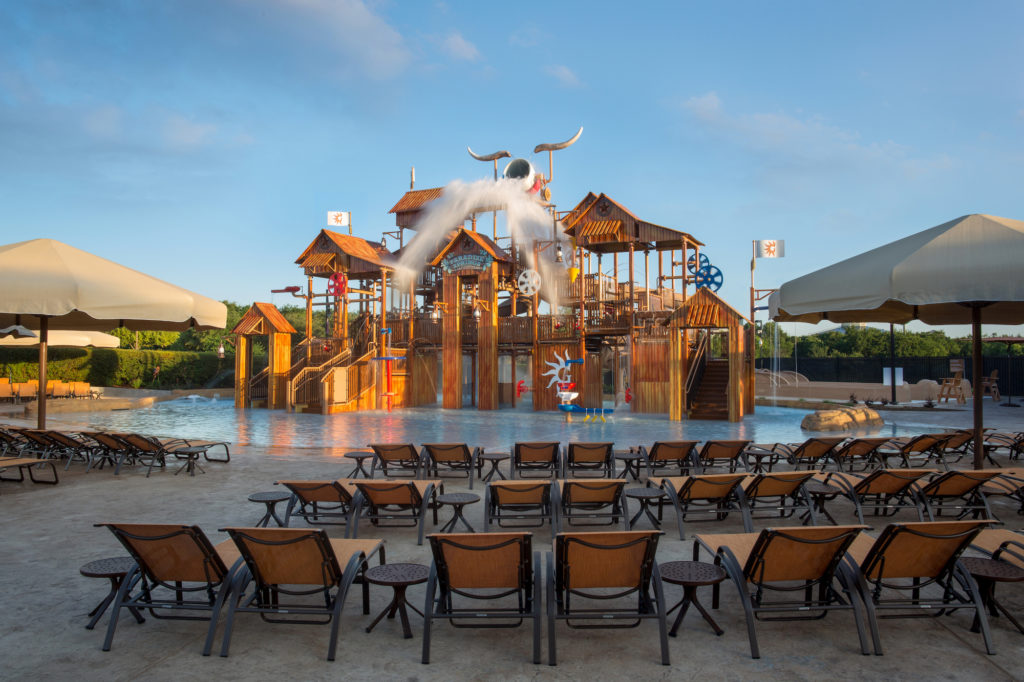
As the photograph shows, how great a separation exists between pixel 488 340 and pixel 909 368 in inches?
994

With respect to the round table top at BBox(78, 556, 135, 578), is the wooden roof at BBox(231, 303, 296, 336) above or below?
above

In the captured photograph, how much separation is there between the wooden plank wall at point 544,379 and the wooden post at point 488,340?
161 centimetres

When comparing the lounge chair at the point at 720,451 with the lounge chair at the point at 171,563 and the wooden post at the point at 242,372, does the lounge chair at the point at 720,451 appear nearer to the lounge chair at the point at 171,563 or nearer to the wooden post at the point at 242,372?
the lounge chair at the point at 171,563

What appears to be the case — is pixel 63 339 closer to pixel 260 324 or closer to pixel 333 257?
pixel 260 324

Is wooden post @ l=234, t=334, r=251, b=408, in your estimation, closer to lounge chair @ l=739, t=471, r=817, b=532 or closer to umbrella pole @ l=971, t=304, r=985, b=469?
lounge chair @ l=739, t=471, r=817, b=532

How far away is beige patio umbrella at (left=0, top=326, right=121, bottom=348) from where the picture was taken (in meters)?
18.4

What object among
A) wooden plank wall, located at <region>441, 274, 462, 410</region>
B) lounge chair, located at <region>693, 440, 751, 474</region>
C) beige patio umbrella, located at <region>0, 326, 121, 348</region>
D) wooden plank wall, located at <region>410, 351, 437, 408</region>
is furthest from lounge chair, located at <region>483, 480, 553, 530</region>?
wooden plank wall, located at <region>410, 351, 437, 408</region>

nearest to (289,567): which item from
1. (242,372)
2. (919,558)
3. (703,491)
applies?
(919,558)

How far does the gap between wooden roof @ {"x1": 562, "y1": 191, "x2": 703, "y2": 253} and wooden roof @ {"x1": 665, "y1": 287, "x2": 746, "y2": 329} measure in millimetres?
4648

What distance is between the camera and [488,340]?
2666cm

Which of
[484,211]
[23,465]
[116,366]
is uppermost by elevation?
[484,211]

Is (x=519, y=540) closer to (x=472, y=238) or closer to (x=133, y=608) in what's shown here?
(x=133, y=608)

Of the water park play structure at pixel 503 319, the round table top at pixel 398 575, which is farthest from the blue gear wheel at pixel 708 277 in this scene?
the round table top at pixel 398 575

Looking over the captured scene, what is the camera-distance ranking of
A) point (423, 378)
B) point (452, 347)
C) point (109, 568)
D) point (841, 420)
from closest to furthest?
point (109, 568) → point (841, 420) → point (452, 347) → point (423, 378)
